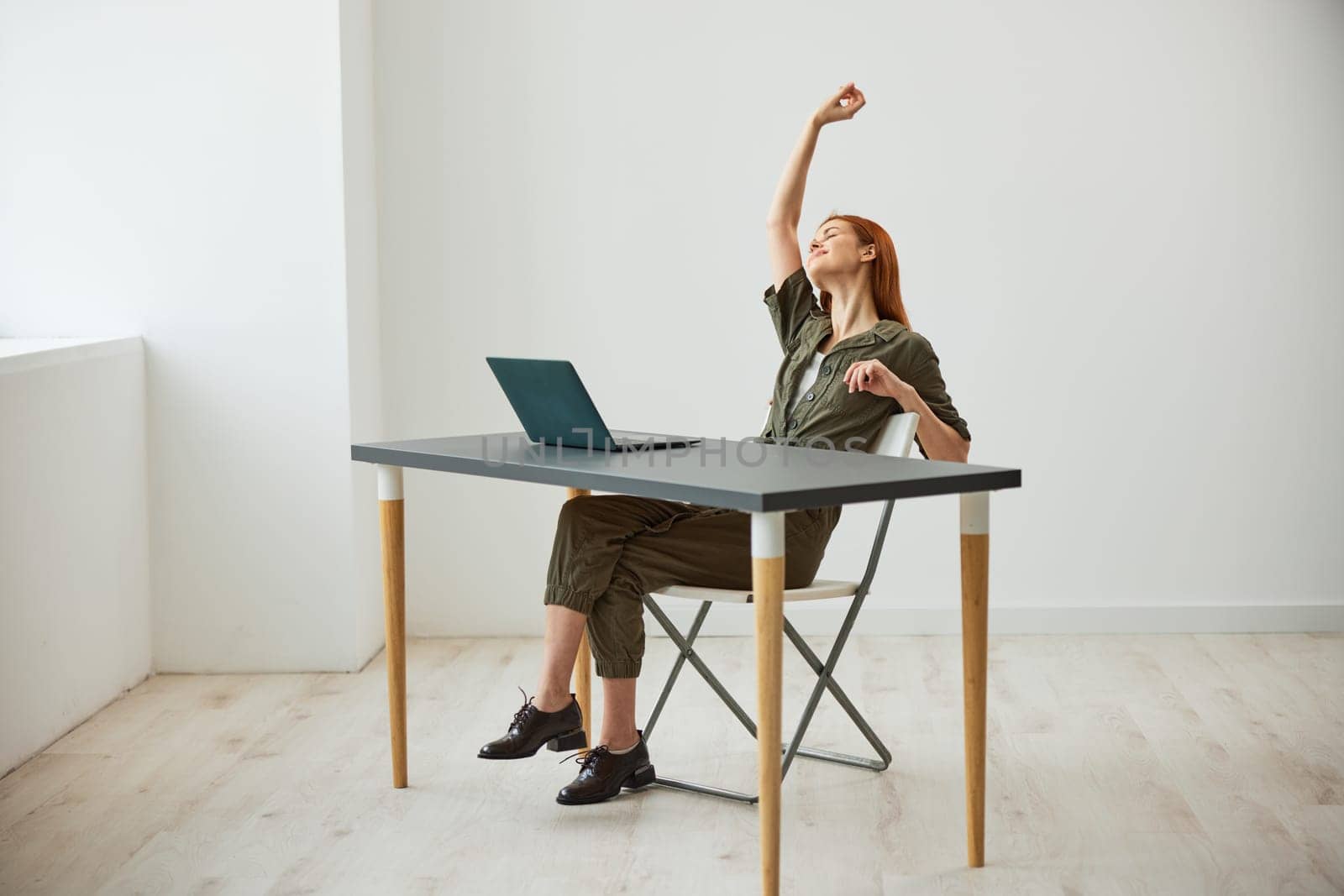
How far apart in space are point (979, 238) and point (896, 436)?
1.73 metres

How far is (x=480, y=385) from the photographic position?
4.47 metres

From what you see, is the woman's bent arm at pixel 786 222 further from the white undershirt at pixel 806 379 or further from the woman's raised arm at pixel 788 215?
the white undershirt at pixel 806 379

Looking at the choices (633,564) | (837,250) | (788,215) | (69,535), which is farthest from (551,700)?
(69,535)

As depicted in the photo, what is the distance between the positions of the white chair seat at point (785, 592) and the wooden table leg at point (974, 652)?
0.29 meters

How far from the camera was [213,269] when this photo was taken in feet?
13.1

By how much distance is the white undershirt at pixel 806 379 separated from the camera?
10.2 ft

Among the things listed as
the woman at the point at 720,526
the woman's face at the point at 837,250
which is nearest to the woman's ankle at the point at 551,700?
the woman at the point at 720,526

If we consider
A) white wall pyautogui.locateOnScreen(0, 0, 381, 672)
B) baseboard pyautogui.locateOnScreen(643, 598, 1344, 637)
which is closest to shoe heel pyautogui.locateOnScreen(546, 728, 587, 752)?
white wall pyautogui.locateOnScreen(0, 0, 381, 672)

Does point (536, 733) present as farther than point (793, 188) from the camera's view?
No

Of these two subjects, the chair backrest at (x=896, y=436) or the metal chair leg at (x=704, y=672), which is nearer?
the chair backrest at (x=896, y=436)

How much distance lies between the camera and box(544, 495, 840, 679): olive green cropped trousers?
9.18ft

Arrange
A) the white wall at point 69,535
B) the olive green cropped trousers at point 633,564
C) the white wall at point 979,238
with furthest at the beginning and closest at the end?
1. the white wall at point 979,238
2. the white wall at point 69,535
3. the olive green cropped trousers at point 633,564

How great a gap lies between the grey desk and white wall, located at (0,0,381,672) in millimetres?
1141

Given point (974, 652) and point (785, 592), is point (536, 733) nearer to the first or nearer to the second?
point (785, 592)
